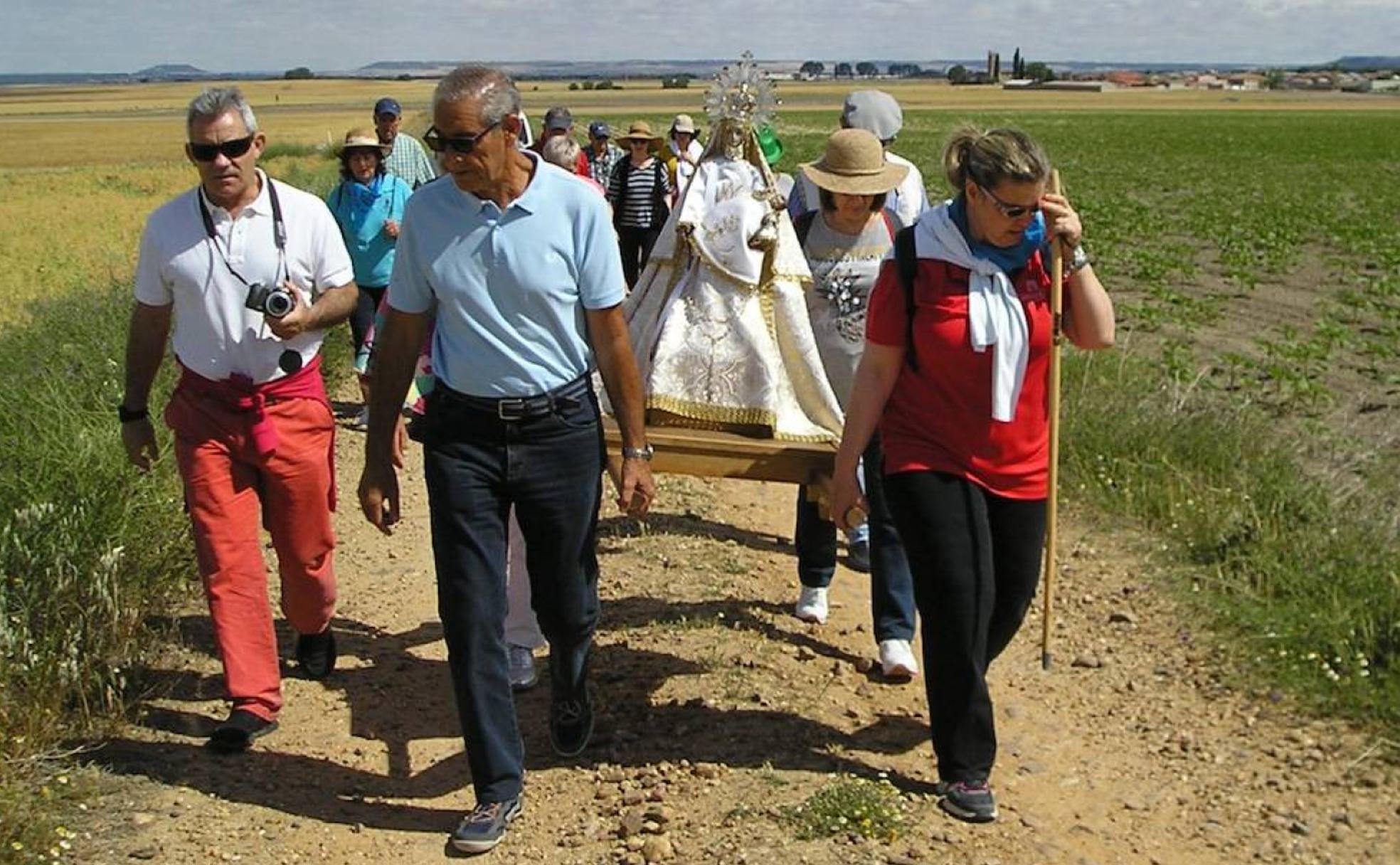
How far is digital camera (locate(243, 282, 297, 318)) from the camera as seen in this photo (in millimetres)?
4422

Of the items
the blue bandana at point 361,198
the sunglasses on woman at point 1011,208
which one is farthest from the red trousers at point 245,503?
the blue bandana at point 361,198

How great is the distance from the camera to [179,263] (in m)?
4.48

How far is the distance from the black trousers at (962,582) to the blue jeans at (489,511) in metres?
0.90

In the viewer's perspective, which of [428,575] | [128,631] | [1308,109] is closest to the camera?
[128,631]

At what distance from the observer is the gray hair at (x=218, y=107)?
14.6ft

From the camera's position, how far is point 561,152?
9250 millimetres

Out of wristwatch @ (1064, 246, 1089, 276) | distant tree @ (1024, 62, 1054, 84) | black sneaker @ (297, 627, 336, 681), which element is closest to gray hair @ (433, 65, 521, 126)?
wristwatch @ (1064, 246, 1089, 276)

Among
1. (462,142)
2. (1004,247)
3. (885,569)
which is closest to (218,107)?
(462,142)

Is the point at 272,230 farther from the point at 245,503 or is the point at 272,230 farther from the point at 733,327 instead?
the point at 733,327

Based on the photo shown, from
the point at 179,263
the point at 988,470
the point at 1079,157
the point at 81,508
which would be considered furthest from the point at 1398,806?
the point at 1079,157

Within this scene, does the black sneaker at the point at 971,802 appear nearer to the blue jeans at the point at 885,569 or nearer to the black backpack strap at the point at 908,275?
the blue jeans at the point at 885,569

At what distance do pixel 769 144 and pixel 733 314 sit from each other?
0.95 meters

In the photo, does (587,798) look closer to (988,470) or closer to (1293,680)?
(988,470)

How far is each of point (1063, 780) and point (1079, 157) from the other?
4443 centimetres
